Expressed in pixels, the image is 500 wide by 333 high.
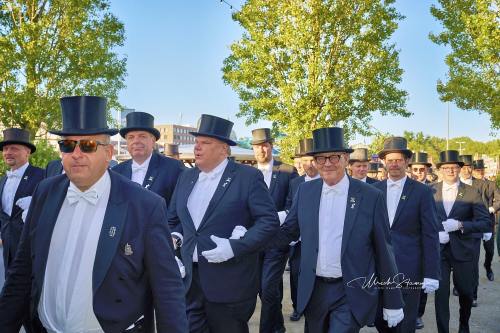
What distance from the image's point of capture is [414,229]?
5.68 meters

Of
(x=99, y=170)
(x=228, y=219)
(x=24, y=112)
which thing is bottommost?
(x=228, y=219)

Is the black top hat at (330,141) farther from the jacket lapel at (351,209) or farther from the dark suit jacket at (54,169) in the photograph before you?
the dark suit jacket at (54,169)

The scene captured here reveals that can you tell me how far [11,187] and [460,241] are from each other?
6.66m

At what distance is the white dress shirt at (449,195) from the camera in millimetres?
7414

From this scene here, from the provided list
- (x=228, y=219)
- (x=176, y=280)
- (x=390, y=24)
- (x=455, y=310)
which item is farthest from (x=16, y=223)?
(x=390, y=24)

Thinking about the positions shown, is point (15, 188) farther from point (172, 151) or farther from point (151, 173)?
point (172, 151)

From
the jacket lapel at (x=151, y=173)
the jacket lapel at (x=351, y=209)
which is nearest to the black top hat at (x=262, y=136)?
the jacket lapel at (x=151, y=173)

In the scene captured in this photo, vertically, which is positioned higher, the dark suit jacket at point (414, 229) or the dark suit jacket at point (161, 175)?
the dark suit jacket at point (161, 175)

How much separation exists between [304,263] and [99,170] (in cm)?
238

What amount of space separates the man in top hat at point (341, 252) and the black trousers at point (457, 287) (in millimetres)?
2309

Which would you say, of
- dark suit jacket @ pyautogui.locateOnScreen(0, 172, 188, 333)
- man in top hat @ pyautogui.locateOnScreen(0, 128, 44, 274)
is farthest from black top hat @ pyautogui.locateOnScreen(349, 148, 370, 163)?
dark suit jacket @ pyautogui.locateOnScreen(0, 172, 188, 333)

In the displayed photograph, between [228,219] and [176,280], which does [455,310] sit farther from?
[176,280]

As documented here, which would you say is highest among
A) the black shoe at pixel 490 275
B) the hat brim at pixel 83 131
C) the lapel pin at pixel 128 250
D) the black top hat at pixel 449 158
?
the hat brim at pixel 83 131

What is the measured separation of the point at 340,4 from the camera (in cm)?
2223
